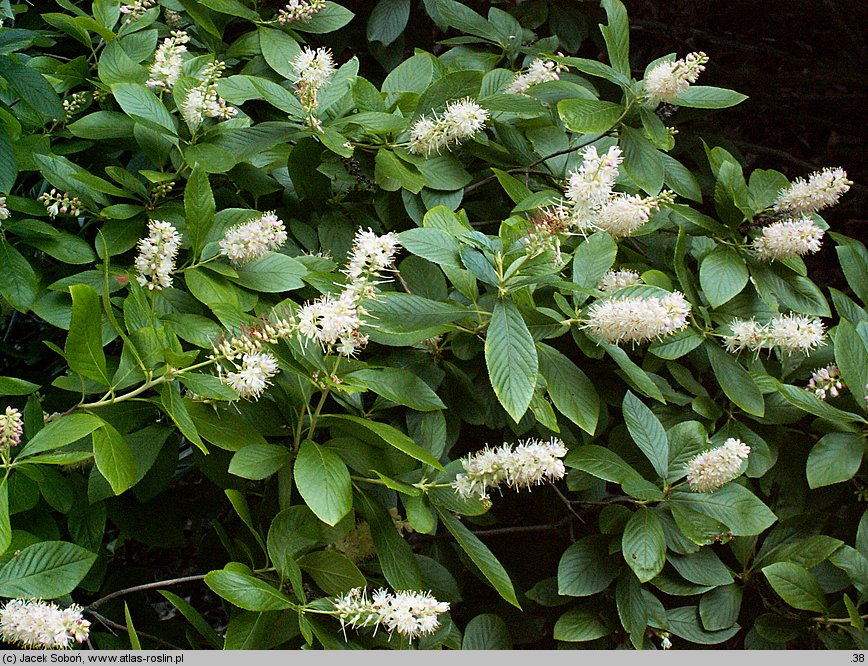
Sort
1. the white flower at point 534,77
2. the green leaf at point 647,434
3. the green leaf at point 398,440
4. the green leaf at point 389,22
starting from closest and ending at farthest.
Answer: the green leaf at point 398,440
the green leaf at point 647,434
the white flower at point 534,77
the green leaf at point 389,22

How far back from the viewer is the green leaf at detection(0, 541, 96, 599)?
0.94 metres

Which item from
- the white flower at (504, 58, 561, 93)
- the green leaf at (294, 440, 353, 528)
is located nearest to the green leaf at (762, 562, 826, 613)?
the green leaf at (294, 440, 353, 528)

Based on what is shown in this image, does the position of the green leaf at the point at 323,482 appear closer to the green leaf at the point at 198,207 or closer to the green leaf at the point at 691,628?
the green leaf at the point at 198,207

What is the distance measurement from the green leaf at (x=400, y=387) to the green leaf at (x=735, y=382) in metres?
0.52

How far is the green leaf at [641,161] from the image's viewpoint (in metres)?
1.29

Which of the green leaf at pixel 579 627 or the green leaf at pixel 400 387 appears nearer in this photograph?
the green leaf at pixel 400 387

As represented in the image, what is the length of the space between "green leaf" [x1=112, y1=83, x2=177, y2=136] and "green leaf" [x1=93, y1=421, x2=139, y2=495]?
504 millimetres

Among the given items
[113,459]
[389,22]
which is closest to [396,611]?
[113,459]

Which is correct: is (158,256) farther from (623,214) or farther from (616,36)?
(616,36)

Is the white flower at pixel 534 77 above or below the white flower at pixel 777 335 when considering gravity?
above

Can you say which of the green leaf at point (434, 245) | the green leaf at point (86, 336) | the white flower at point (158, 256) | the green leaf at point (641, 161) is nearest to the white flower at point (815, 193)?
the green leaf at point (641, 161)

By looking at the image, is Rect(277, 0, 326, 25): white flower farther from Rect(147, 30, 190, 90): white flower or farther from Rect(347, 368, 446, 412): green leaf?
Rect(347, 368, 446, 412): green leaf

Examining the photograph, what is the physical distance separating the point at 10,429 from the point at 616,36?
1.17 metres
